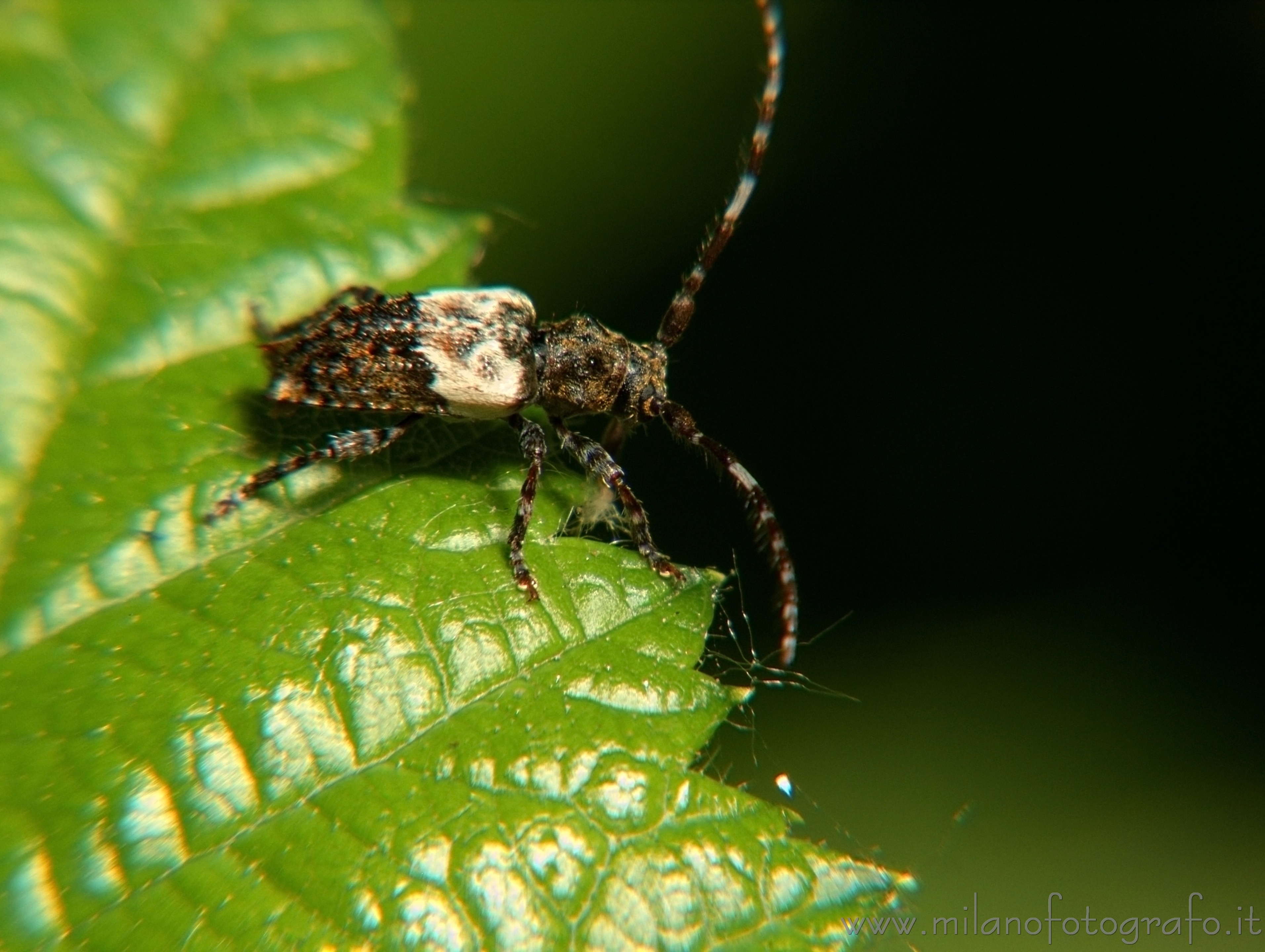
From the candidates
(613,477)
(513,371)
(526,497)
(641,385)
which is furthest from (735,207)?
(526,497)

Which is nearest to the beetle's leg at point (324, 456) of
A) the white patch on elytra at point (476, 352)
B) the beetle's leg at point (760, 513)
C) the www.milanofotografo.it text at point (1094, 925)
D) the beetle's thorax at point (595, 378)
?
the white patch on elytra at point (476, 352)

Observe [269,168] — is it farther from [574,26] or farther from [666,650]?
[666,650]

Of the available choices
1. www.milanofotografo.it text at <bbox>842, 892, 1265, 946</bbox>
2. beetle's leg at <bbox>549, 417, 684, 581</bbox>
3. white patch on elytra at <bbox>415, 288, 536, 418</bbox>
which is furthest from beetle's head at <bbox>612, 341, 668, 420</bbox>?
www.milanofotografo.it text at <bbox>842, 892, 1265, 946</bbox>

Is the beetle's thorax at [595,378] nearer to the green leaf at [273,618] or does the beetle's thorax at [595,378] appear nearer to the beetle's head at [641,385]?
the beetle's head at [641,385]

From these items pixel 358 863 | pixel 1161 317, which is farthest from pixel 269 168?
pixel 1161 317

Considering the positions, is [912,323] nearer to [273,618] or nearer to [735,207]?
[735,207]

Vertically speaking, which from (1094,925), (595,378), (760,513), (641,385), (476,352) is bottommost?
(1094,925)
